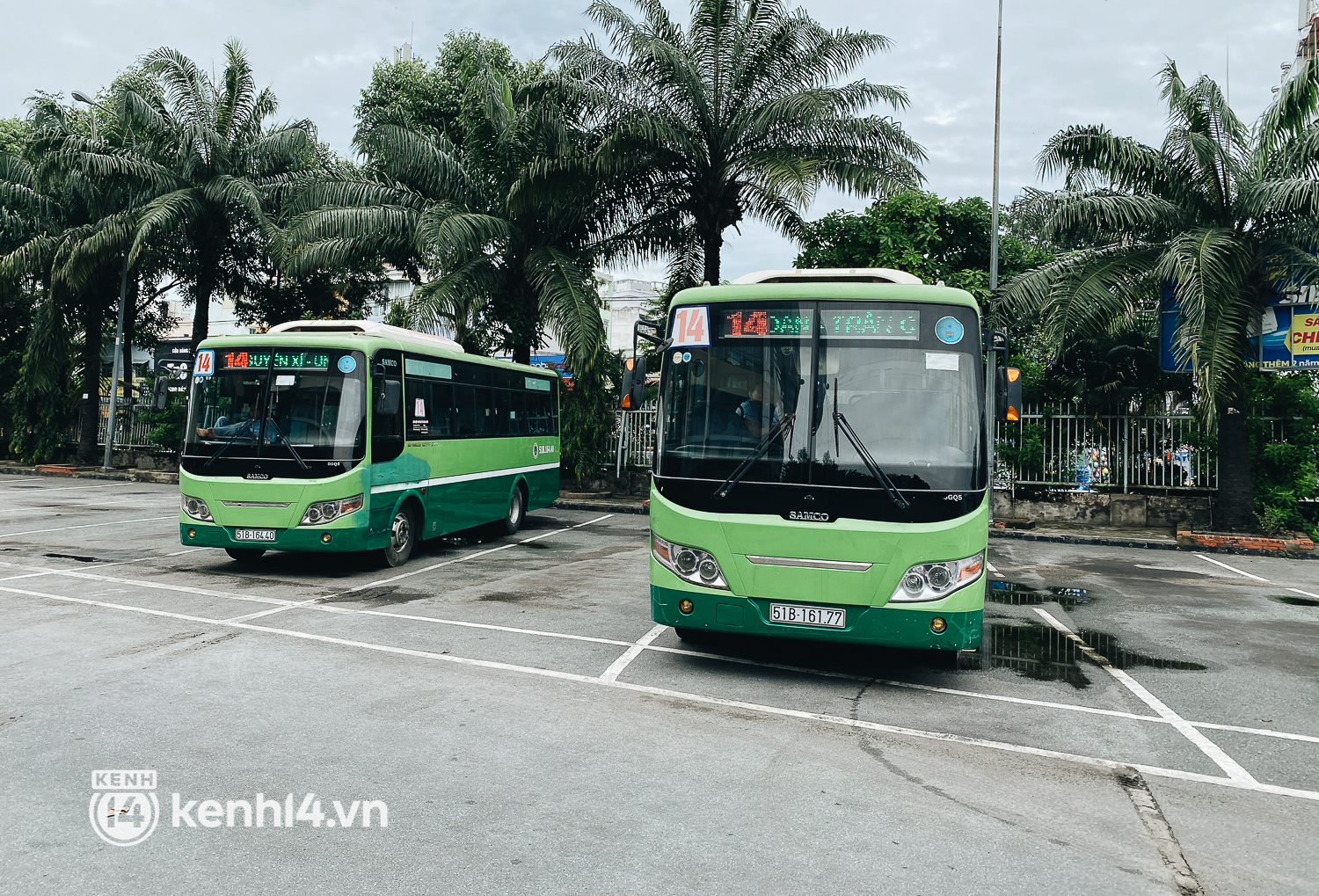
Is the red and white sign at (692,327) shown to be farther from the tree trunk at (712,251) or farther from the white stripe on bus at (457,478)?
the tree trunk at (712,251)

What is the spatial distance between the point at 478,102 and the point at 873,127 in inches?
330

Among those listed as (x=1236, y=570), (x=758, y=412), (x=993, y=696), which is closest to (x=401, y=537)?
(x=758, y=412)

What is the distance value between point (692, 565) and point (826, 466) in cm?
117

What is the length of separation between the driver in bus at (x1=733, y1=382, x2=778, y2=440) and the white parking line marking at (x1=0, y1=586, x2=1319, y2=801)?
1.88 m

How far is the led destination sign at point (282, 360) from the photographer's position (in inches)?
432

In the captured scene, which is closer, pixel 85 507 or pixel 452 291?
pixel 85 507

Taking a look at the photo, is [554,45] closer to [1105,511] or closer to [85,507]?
[85,507]

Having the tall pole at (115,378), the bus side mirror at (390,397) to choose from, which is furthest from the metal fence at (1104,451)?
the tall pole at (115,378)

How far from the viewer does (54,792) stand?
Result: 441cm

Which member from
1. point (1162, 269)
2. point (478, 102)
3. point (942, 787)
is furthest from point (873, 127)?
point (942, 787)

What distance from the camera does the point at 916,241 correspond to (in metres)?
22.6

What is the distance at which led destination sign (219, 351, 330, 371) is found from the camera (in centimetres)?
1097

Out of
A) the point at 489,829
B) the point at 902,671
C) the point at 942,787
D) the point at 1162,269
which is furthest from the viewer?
the point at 1162,269

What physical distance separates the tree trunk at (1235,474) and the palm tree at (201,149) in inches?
845
